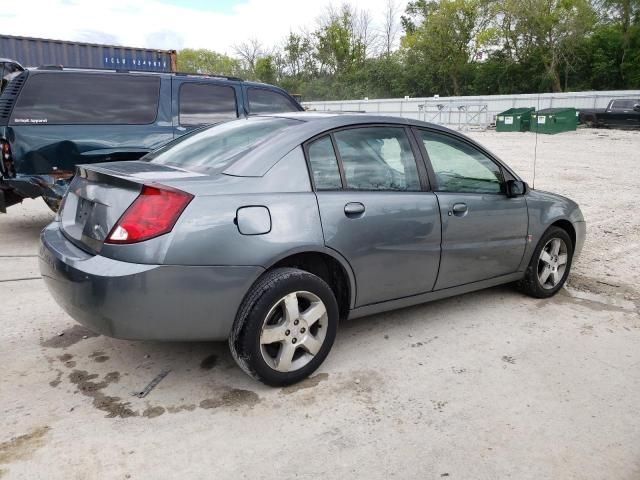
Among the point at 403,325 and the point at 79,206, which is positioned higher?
the point at 79,206

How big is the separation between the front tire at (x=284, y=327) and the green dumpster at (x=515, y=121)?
26676 mm

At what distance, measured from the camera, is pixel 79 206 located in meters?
3.21

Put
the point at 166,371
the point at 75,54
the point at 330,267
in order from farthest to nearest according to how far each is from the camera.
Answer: the point at 75,54 → the point at 330,267 → the point at 166,371

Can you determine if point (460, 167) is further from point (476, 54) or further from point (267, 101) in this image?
point (476, 54)

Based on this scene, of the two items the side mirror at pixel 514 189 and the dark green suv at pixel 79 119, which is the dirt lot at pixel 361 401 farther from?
the dark green suv at pixel 79 119

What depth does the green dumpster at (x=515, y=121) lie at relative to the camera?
27.1 meters

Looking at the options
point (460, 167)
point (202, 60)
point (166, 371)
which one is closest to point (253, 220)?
point (166, 371)

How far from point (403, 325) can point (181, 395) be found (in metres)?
1.76

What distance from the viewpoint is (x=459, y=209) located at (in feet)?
12.7

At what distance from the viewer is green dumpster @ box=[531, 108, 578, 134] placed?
81.5 feet

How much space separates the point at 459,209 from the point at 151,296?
2237mm

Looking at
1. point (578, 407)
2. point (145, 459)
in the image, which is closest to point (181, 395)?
point (145, 459)

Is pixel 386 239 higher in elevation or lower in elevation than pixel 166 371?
higher

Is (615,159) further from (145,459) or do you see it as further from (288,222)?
(145,459)
